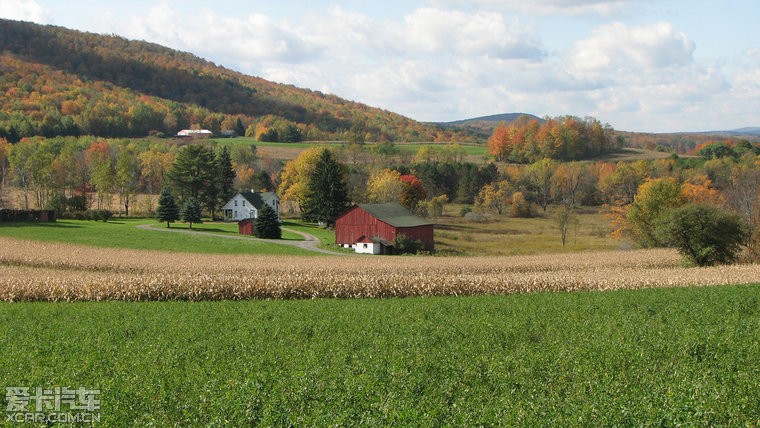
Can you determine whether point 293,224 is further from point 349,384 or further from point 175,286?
point 349,384

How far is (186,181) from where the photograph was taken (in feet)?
290

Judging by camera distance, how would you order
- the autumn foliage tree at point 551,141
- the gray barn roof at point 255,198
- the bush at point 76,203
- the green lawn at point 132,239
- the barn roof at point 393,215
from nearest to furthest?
the green lawn at point 132,239 → the barn roof at point 393,215 → the bush at point 76,203 → the gray barn roof at point 255,198 → the autumn foliage tree at point 551,141

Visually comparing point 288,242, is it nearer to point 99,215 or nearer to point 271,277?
point 99,215

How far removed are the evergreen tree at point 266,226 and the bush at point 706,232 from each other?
125 feet

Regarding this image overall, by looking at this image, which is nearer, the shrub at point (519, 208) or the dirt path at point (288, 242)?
the dirt path at point (288, 242)

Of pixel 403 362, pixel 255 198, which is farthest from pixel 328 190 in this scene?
pixel 403 362

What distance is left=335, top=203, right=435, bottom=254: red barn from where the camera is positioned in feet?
204

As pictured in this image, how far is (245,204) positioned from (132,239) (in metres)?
31.1

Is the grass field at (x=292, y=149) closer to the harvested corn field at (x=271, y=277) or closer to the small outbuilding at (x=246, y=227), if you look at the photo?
the small outbuilding at (x=246, y=227)

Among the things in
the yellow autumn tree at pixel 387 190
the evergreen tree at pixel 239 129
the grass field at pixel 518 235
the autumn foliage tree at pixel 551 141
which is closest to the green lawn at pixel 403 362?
the grass field at pixel 518 235

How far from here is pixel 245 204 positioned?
88.4 meters

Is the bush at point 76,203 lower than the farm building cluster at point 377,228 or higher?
higher

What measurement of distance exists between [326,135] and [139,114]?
5363cm

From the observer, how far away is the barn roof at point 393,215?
6425cm
